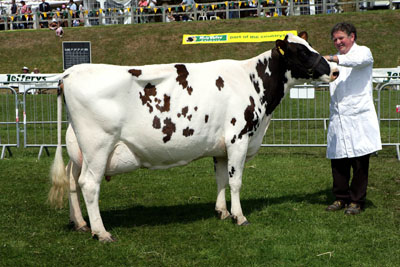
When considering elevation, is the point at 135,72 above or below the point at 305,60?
below

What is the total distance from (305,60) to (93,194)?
315cm

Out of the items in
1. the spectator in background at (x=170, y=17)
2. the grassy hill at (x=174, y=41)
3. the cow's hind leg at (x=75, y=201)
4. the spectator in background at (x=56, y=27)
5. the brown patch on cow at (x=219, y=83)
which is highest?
the spectator in background at (x=170, y=17)

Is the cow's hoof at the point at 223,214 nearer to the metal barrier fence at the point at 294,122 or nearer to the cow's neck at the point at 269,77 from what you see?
the cow's neck at the point at 269,77

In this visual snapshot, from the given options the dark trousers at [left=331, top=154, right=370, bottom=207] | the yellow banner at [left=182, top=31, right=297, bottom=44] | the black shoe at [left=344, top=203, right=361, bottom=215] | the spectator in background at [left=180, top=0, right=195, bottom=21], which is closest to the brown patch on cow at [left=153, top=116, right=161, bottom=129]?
the dark trousers at [left=331, top=154, right=370, bottom=207]

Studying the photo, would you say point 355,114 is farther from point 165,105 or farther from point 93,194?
point 93,194

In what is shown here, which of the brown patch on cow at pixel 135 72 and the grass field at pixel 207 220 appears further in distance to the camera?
the brown patch on cow at pixel 135 72

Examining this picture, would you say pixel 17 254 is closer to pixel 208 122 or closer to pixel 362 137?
pixel 208 122

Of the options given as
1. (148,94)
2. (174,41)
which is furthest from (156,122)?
(174,41)

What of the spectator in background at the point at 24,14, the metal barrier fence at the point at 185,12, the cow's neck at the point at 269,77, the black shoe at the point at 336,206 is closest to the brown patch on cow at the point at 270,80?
the cow's neck at the point at 269,77

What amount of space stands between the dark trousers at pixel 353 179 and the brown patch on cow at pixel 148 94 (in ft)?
9.58

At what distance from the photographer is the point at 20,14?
39781mm

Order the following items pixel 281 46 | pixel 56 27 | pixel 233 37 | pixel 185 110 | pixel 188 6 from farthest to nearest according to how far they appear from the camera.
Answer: pixel 56 27
pixel 188 6
pixel 233 37
pixel 281 46
pixel 185 110

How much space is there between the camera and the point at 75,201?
681 centimetres

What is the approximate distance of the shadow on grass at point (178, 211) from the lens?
716cm
